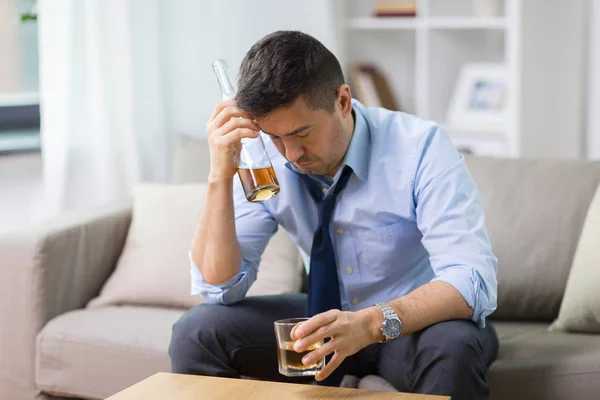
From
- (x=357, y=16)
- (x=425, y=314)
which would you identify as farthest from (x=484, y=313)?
(x=357, y=16)

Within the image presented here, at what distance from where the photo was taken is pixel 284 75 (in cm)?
174

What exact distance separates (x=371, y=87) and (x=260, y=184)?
2297mm

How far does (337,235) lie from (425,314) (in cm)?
38

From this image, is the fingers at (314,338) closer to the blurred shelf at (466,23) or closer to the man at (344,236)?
the man at (344,236)

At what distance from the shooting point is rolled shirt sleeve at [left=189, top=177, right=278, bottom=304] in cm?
193

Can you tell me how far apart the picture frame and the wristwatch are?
2226 millimetres

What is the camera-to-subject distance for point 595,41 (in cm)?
362

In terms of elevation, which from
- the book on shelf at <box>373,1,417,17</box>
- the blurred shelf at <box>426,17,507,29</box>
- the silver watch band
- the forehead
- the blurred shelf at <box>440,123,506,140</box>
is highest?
the book on shelf at <box>373,1,417,17</box>

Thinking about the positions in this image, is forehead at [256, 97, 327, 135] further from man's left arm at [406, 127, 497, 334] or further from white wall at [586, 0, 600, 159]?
white wall at [586, 0, 600, 159]

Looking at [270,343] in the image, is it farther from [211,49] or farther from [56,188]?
[211,49]

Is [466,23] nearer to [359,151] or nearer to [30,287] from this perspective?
[359,151]

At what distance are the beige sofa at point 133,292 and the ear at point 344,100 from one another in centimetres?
67

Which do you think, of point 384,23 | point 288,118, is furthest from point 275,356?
point 384,23

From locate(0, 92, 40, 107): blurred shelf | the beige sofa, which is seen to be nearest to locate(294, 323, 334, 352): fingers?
the beige sofa
